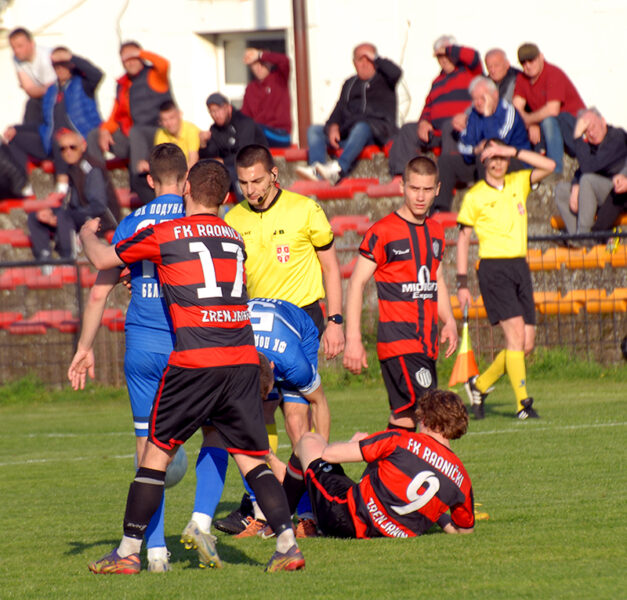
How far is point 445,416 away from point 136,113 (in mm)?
12125

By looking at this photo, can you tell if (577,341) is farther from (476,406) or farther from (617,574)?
(617,574)

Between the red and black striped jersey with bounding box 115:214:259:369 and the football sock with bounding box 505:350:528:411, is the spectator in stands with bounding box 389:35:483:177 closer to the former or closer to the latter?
the football sock with bounding box 505:350:528:411

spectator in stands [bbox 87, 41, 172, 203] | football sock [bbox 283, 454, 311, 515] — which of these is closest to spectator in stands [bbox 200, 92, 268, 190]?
spectator in stands [bbox 87, 41, 172, 203]

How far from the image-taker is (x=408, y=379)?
852 centimetres

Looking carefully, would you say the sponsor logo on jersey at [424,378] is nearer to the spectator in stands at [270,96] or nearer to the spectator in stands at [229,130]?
the spectator in stands at [229,130]

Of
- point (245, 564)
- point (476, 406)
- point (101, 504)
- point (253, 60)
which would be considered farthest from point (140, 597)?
point (253, 60)

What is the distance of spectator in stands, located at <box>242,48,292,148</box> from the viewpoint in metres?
18.0

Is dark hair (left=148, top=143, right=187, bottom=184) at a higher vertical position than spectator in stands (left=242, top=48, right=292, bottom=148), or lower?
lower

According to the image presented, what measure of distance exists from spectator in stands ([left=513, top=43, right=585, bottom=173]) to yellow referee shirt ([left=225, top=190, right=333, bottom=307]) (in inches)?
339

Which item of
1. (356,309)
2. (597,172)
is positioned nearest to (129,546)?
(356,309)

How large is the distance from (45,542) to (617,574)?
3.22m

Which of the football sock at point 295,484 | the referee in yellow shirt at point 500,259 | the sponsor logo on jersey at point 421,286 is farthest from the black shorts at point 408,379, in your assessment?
the referee in yellow shirt at point 500,259

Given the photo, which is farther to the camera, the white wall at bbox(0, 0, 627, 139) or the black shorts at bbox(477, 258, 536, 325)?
the white wall at bbox(0, 0, 627, 139)

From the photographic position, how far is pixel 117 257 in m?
6.02
